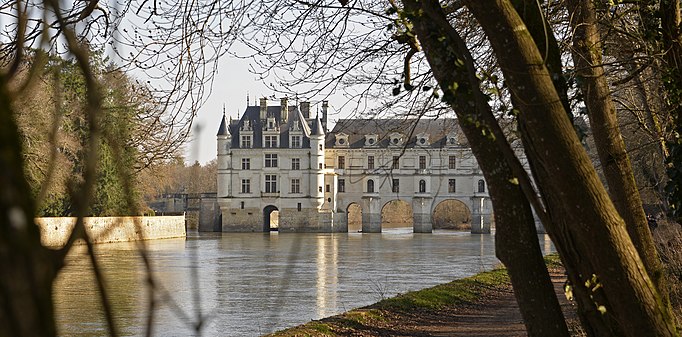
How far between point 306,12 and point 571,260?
2650 mm

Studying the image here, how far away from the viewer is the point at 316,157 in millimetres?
60562

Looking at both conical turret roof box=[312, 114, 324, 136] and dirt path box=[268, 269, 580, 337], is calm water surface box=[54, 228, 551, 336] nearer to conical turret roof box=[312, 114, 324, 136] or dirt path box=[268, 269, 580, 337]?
dirt path box=[268, 269, 580, 337]

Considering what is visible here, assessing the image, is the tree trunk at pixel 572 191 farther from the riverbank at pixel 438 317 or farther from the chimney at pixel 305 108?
the riverbank at pixel 438 317

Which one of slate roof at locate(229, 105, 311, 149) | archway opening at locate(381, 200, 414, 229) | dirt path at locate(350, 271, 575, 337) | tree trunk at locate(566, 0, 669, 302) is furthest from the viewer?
archway opening at locate(381, 200, 414, 229)

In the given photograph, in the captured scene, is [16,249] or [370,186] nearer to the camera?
[16,249]

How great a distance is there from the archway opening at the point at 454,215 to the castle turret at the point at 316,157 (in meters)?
11.6

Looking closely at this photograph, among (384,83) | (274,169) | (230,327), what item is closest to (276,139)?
(274,169)

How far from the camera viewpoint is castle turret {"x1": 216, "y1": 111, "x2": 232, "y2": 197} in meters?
60.4

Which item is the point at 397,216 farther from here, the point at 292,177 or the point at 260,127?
the point at 260,127

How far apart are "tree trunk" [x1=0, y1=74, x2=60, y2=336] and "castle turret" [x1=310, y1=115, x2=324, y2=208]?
59.6 metres

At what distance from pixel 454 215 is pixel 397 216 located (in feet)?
39.4

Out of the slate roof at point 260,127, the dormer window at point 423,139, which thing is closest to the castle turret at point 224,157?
the slate roof at point 260,127

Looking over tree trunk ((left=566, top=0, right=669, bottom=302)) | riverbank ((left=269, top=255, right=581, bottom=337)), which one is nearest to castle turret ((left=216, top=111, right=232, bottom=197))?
riverbank ((left=269, top=255, right=581, bottom=337))

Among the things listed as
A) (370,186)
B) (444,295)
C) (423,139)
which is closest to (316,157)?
(370,186)
